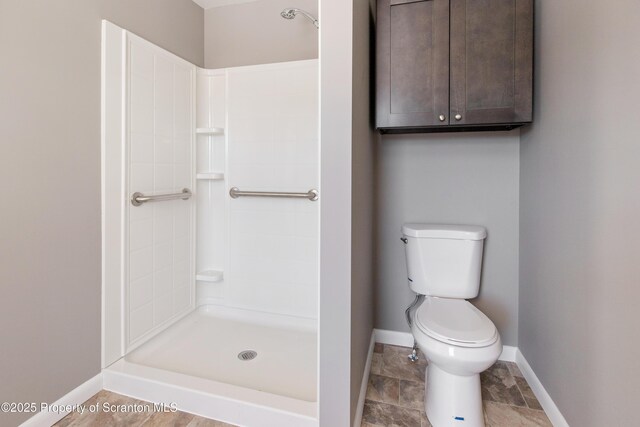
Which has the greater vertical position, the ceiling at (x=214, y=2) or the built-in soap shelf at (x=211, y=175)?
the ceiling at (x=214, y=2)

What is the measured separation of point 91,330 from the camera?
1610mm

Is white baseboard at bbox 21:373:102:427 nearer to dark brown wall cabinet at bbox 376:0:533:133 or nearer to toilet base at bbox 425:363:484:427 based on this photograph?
toilet base at bbox 425:363:484:427

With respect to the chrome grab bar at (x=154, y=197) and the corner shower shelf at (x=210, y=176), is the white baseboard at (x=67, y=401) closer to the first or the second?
the chrome grab bar at (x=154, y=197)

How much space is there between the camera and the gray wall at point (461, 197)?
6.17ft

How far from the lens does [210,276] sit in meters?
A: 2.37

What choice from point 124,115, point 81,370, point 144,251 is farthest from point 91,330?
point 124,115

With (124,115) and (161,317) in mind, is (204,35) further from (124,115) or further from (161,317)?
(161,317)

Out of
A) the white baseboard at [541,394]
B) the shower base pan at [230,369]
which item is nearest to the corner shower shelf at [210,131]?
the shower base pan at [230,369]

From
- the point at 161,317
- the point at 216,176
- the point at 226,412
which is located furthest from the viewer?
the point at 216,176

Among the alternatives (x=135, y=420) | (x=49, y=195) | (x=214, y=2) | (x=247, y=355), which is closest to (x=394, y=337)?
(x=247, y=355)

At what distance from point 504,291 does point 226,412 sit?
1.64 meters

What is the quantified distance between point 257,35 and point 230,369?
2.22 metres

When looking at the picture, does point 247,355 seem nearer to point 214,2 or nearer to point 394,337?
point 394,337

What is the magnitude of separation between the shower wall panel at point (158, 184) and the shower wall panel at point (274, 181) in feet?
1.00
